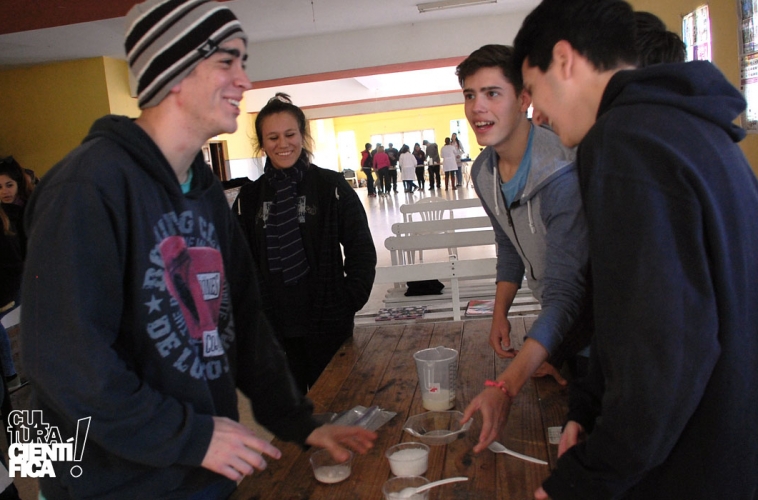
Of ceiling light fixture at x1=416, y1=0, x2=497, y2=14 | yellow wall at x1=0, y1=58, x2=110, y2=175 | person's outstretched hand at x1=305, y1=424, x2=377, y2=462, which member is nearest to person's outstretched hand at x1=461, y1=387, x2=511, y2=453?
person's outstretched hand at x1=305, y1=424, x2=377, y2=462

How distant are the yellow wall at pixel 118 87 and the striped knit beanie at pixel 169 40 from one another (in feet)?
30.5

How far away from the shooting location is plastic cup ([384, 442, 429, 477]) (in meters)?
1.31

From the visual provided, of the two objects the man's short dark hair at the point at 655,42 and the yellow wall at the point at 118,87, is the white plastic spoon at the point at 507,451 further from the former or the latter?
the yellow wall at the point at 118,87

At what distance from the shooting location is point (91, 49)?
9305 millimetres

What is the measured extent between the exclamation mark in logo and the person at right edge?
0.72 meters

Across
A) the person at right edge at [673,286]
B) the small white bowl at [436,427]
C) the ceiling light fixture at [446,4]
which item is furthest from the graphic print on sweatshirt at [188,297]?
the ceiling light fixture at [446,4]

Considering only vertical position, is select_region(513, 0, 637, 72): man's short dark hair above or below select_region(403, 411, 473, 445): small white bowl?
above

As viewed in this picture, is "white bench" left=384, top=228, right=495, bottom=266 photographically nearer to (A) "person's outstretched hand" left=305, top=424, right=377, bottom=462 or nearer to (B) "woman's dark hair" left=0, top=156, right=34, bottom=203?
(B) "woman's dark hair" left=0, top=156, right=34, bottom=203

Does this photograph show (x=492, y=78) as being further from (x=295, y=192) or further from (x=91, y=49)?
(x=91, y=49)

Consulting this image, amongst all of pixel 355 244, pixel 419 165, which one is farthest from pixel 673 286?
pixel 419 165

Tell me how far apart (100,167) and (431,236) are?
3.58 metres

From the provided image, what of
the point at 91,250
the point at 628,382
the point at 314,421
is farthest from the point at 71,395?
the point at 628,382

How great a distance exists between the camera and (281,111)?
8.46ft

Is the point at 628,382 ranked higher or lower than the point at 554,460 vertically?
higher
